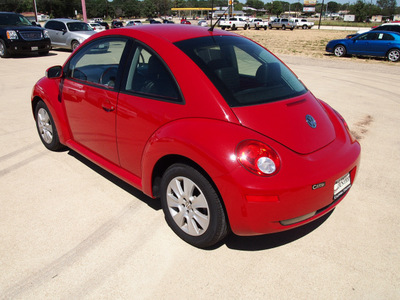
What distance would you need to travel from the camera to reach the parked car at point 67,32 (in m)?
16.1

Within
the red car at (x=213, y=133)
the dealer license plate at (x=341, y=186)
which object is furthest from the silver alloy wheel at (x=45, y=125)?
the dealer license plate at (x=341, y=186)

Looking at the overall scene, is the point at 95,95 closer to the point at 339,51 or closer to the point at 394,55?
the point at 394,55

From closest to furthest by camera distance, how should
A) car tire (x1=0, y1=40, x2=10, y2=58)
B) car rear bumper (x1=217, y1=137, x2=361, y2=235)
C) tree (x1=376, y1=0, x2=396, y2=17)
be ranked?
car rear bumper (x1=217, y1=137, x2=361, y2=235), car tire (x1=0, y1=40, x2=10, y2=58), tree (x1=376, y1=0, x2=396, y2=17)

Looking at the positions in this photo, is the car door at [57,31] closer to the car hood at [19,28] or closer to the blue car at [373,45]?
the car hood at [19,28]

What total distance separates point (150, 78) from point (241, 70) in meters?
0.83

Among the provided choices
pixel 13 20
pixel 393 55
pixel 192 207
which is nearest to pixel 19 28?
pixel 13 20

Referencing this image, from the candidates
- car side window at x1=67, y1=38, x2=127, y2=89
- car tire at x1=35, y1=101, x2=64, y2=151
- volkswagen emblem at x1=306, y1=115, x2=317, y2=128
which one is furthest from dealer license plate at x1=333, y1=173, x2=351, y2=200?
car tire at x1=35, y1=101, x2=64, y2=151

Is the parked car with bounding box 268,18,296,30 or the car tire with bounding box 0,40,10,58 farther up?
the parked car with bounding box 268,18,296,30

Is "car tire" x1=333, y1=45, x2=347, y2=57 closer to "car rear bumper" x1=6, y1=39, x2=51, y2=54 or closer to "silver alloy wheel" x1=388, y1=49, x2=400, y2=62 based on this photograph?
"silver alloy wheel" x1=388, y1=49, x2=400, y2=62

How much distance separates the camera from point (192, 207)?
266 cm

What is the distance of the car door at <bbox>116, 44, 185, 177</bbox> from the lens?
107 inches

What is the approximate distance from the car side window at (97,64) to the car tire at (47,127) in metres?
0.80

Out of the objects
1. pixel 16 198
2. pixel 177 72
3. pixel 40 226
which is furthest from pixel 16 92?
pixel 177 72

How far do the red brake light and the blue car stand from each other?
1592 cm
